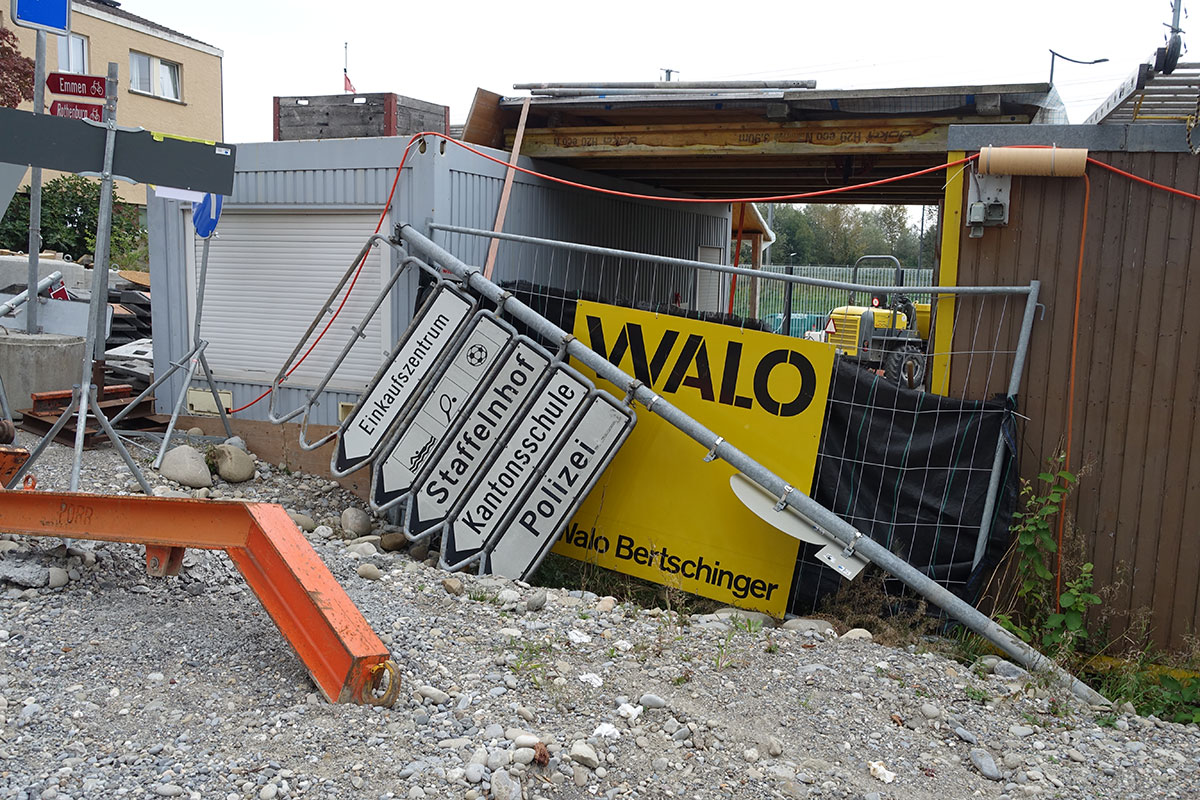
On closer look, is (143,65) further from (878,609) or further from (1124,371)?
(1124,371)

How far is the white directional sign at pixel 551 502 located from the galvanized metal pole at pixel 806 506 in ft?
1.36

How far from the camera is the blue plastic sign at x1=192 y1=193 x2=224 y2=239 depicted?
8164 millimetres

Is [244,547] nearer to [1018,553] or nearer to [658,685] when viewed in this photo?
[658,685]

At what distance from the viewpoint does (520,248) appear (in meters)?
9.19

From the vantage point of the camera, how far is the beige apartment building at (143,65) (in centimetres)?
2586

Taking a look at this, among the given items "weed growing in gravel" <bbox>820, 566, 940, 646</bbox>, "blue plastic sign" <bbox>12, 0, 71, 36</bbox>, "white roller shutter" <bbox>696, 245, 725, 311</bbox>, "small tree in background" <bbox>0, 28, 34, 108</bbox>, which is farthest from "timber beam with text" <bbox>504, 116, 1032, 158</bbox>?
"small tree in background" <bbox>0, 28, 34, 108</bbox>

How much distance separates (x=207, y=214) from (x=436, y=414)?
2972 mm

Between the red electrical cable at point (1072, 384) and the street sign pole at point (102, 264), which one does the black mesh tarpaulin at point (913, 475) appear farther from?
the street sign pole at point (102, 264)

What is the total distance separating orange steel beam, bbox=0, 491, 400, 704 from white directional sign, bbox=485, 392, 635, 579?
2.29m

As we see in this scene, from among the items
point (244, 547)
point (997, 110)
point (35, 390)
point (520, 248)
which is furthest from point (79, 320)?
point (997, 110)

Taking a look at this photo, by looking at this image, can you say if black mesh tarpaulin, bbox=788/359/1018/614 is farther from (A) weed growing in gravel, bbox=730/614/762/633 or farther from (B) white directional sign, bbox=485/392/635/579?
(B) white directional sign, bbox=485/392/635/579

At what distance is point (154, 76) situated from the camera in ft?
94.4

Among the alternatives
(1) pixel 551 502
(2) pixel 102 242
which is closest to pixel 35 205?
(2) pixel 102 242

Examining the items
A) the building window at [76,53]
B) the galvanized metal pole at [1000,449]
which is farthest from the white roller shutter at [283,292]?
the building window at [76,53]
